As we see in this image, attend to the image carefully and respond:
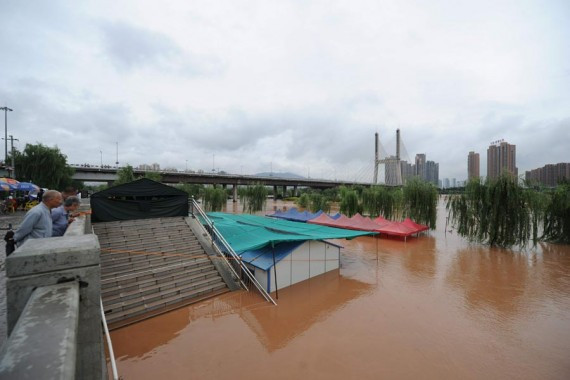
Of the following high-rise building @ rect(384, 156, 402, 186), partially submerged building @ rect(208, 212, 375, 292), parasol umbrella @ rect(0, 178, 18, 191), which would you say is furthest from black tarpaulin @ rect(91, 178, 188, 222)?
high-rise building @ rect(384, 156, 402, 186)

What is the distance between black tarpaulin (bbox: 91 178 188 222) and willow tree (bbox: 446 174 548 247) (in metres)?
19.8

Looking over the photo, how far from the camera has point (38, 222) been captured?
14.3 ft

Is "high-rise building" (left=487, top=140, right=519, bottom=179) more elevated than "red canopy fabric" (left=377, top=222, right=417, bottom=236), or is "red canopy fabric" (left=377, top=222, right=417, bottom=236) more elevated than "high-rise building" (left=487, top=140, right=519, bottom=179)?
"high-rise building" (left=487, top=140, right=519, bottom=179)

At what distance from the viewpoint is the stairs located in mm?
8047

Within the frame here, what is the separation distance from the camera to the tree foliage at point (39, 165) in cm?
3020

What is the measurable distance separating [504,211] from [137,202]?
22.7m

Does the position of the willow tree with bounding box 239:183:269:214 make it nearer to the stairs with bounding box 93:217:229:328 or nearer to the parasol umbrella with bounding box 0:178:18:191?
the parasol umbrella with bounding box 0:178:18:191

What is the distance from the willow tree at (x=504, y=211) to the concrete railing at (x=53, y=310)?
22396 mm

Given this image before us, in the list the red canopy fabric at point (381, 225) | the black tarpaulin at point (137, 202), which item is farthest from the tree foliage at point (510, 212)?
the black tarpaulin at point (137, 202)

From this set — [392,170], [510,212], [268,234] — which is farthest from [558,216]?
[392,170]

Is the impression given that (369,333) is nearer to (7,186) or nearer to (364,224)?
(364,224)

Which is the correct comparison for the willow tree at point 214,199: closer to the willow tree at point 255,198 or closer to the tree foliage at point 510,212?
the willow tree at point 255,198

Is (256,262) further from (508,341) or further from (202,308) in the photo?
(508,341)

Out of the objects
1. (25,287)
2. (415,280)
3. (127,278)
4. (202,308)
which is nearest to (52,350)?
(25,287)
